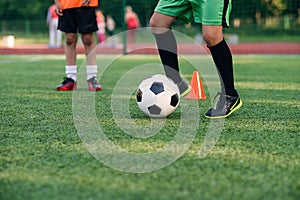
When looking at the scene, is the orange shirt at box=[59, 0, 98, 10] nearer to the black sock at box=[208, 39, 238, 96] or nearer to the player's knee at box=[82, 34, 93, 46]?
the player's knee at box=[82, 34, 93, 46]

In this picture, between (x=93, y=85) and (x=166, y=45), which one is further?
(x=93, y=85)

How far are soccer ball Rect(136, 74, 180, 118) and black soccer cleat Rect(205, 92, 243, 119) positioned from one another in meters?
0.26

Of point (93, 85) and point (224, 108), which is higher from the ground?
point (224, 108)

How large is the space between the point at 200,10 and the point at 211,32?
0.23 m

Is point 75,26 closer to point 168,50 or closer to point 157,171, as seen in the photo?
point 168,50

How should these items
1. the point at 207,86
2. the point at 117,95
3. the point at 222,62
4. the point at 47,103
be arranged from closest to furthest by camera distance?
the point at 222,62
the point at 47,103
the point at 117,95
the point at 207,86

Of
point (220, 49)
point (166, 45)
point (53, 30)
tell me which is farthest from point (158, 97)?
point (53, 30)

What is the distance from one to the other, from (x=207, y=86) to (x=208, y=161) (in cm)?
386

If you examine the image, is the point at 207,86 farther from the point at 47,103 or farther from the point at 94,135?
the point at 94,135

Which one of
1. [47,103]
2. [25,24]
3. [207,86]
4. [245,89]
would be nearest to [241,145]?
[47,103]

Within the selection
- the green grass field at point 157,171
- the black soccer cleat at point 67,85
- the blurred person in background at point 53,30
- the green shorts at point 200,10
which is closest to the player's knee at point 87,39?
the black soccer cleat at point 67,85

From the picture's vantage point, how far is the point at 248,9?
18.5 metres

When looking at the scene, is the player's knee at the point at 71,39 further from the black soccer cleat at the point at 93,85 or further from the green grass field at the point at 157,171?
the green grass field at the point at 157,171

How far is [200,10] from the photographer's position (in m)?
3.73
